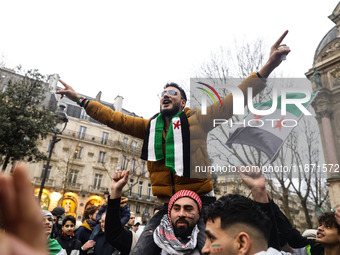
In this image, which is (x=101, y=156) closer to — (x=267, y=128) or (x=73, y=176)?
(x=73, y=176)

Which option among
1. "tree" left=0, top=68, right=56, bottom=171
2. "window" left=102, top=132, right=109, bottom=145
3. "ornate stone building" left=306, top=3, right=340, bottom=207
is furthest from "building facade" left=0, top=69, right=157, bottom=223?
"ornate stone building" left=306, top=3, right=340, bottom=207

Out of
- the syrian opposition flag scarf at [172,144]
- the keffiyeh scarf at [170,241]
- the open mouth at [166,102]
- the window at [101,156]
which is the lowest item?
the keffiyeh scarf at [170,241]

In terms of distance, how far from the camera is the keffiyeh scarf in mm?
2533

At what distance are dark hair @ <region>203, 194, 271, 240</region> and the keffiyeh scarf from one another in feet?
1.72

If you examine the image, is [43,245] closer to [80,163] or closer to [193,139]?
[193,139]

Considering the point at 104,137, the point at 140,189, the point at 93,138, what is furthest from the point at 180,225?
the point at 140,189

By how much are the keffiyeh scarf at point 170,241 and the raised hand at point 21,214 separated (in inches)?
86.9

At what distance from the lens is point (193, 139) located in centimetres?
300

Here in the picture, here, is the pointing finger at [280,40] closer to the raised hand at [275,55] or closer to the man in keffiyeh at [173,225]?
the raised hand at [275,55]

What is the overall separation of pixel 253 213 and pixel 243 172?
41 centimetres

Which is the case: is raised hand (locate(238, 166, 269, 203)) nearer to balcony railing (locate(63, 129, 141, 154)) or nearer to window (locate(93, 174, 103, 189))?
balcony railing (locate(63, 129, 141, 154))

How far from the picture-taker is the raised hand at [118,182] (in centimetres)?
284

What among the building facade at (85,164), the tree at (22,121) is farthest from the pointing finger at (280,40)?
the building facade at (85,164)

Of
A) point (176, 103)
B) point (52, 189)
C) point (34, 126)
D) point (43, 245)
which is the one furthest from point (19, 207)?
point (52, 189)
